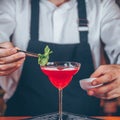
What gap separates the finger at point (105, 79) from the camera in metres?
1.31

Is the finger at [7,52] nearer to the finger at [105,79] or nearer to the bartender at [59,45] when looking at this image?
the bartender at [59,45]

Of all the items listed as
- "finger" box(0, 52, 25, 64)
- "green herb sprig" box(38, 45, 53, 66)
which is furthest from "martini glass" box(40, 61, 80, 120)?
"finger" box(0, 52, 25, 64)

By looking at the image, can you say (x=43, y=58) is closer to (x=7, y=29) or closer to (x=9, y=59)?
(x=9, y=59)

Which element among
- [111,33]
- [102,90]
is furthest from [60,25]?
[102,90]

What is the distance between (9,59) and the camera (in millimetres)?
1263

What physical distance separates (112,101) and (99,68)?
0.14 metres

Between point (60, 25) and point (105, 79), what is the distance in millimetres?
285

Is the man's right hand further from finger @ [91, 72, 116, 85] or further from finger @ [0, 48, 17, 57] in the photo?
finger @ [91, 72, 116, 85]

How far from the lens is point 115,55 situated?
1.36 m

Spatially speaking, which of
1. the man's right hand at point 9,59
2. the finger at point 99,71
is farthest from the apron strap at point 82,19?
the man's right hand at point 9,59

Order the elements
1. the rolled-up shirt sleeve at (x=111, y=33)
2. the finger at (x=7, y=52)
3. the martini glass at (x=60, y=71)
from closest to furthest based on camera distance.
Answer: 1. the martini glass at (x=60, y=71)
2. the finger at (x=7, y=52)
3. the rolled-up shirt sleeve at (x=111, y=33)

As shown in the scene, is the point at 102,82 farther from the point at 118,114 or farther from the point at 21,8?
the point at 21,8

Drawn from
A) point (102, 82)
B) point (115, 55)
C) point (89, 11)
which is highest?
point (89, 11)

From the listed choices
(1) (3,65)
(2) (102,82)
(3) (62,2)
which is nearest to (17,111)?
(1) (3,65)
